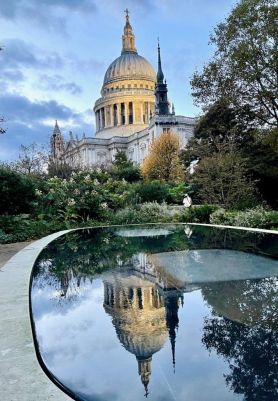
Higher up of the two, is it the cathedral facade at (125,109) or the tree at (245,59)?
the cathedral facade at (125,109)

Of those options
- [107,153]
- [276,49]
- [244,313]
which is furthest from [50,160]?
[107,153]

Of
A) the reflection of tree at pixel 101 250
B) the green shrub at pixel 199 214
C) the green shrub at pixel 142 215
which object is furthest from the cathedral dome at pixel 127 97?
the reflection of tree at pixel 101 250

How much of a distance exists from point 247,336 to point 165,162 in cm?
3122

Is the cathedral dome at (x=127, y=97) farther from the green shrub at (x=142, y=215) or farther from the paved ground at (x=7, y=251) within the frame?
the paved ground at (x=7, y=251)

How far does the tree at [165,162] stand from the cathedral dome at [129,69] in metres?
45.8

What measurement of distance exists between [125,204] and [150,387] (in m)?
15.9

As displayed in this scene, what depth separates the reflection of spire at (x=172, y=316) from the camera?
2.51 meters

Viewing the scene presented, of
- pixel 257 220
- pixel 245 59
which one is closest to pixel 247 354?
pixel 257 220

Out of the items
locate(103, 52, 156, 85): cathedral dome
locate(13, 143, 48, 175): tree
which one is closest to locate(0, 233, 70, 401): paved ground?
locate(13, 143, 48, 175): tree

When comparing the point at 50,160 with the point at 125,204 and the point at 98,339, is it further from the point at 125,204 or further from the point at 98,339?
the point at 98,339

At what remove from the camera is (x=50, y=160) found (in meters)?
34.2

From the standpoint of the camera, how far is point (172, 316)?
3.01 m

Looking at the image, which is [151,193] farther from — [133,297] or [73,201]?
[133,297]

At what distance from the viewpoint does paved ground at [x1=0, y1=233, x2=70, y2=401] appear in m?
1.87
